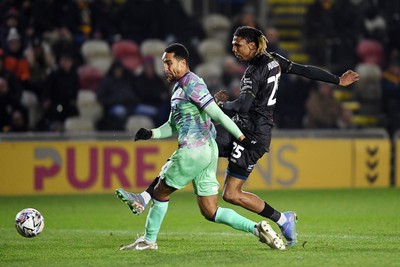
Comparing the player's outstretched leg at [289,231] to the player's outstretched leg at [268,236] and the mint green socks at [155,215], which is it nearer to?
the player's outstretched leg at [268,236]

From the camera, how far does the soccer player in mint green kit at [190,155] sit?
30.1 ft

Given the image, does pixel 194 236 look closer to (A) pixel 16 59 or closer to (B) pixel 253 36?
(B) pixel 253 36

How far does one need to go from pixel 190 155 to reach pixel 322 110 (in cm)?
1131

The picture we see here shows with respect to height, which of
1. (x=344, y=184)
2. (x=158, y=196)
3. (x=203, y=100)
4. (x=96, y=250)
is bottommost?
(x=344, y=184)

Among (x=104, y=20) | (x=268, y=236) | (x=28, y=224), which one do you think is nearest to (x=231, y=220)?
(x=268, y=236)

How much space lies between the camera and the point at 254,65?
973 centimetres

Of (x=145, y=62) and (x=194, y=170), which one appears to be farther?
(x=145, y=62)

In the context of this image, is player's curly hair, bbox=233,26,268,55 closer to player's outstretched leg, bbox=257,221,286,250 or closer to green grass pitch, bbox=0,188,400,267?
player's outstretched leg, bbox=257,221,286,250

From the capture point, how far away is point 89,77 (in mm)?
19312

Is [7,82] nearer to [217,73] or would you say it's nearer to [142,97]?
[142,97]

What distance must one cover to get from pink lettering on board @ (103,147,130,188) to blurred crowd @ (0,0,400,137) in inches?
34.4

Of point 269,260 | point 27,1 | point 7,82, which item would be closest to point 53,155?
point 7,82

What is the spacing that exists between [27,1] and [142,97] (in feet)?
10.1

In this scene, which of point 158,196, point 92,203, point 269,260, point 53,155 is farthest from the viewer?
point 53,155
